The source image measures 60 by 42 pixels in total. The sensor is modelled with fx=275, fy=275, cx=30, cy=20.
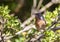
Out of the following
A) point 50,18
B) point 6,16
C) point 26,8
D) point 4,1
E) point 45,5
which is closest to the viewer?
point 6,16

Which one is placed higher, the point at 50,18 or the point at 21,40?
the point at 50,18

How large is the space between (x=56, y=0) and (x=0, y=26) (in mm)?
1448

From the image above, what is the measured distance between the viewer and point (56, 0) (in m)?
3.81

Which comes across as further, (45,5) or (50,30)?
(45,5)

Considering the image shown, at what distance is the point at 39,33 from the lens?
102 inches

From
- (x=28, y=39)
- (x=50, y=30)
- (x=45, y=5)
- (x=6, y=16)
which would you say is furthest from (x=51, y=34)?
(x=45, y=5)

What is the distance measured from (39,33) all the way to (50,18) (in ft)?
0.83

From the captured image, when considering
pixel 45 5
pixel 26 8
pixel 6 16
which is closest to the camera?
pixel 6 16

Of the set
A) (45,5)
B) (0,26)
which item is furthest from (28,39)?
(45,5)

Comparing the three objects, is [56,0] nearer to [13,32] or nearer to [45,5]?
[45,5]

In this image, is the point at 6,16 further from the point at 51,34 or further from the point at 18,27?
the point at 51,34

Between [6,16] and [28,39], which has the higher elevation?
[6,16]

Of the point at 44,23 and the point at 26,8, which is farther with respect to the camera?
the point at 26,8

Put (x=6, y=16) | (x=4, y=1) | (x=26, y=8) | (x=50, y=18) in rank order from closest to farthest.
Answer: (x=6, y=16) → (x=50, y=18) → (x=4, y=1) → (x=26, y=8)
